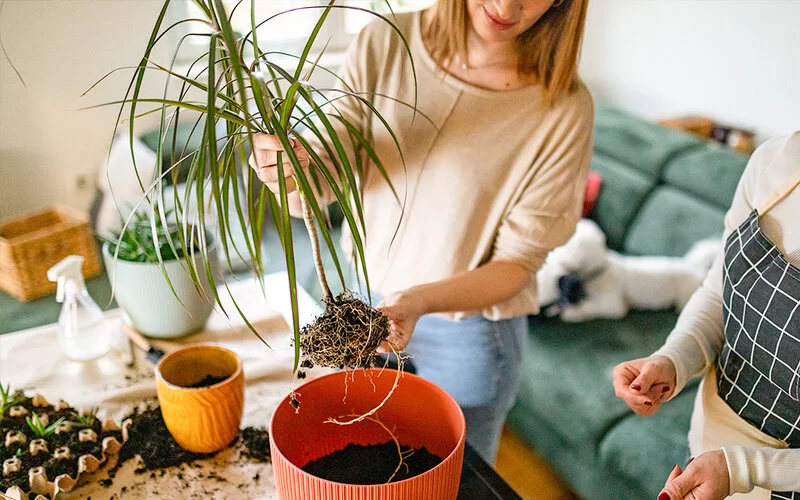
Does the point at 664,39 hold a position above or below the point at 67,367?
above

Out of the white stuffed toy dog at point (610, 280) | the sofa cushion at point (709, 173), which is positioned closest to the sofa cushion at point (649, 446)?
the white stuffed toy dog at point (610, 280)

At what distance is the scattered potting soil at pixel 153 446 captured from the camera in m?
0.88

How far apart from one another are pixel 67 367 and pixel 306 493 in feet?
1.90

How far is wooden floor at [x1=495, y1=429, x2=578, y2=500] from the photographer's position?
1.99 m

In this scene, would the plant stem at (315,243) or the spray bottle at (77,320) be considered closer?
the plant stem at (315,243)

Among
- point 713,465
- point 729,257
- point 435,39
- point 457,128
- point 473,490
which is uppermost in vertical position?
point 435,39

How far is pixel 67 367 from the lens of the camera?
107 cm

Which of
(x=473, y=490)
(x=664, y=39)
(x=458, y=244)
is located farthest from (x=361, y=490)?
(x=664, y=39)

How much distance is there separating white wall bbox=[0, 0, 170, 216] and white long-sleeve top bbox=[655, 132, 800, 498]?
40.7 inches

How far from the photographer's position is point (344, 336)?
78cm

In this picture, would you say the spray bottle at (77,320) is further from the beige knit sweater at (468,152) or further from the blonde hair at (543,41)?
the blonde hair at (543,41)

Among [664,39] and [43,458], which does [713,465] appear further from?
[664,39]

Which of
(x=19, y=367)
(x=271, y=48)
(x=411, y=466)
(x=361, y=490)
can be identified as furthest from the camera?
(x=271, y=48)

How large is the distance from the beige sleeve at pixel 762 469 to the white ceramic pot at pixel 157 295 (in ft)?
2.45
